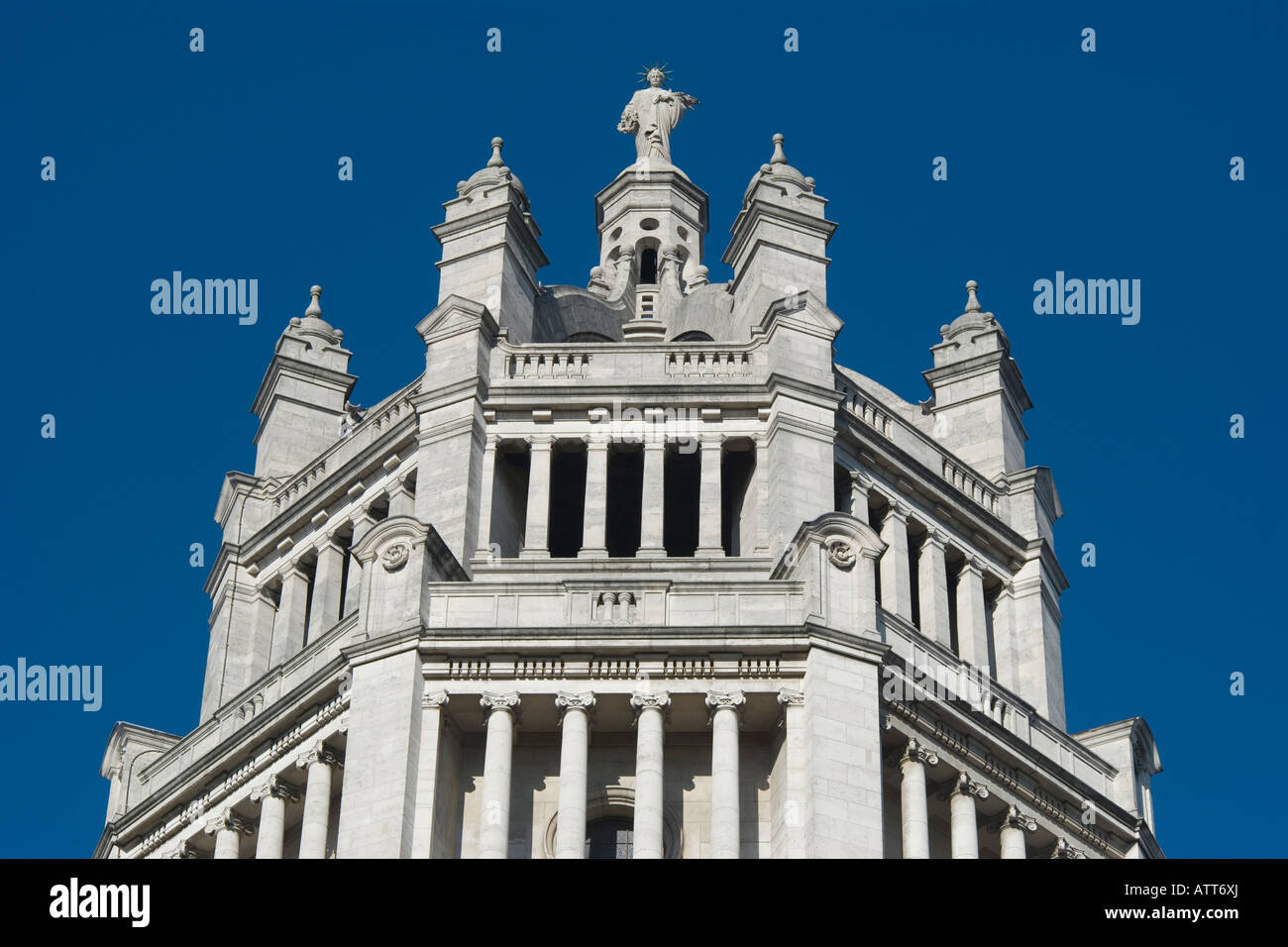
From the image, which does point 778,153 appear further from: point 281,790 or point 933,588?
point 281,790

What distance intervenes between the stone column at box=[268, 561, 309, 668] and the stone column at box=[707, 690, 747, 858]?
13174 mm

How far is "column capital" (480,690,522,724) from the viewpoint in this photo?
152ft

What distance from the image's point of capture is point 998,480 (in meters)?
58.9

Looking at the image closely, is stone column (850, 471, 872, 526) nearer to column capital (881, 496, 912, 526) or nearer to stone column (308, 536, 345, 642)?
column capital (881, 496, 912, 526)

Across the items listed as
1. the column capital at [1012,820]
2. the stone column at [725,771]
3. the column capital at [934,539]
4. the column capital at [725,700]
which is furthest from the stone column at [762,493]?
the column capital at [1012,820]

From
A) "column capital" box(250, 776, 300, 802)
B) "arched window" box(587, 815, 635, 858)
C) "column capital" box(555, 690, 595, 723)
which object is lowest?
"arched window" box(587, 815, 635, 858)

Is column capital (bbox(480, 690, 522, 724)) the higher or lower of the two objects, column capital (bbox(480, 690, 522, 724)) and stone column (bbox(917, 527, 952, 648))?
the lower

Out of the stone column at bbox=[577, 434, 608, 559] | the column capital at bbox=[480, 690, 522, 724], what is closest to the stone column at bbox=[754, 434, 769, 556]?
the stone column at bbox=[577, 434, 608, 559]

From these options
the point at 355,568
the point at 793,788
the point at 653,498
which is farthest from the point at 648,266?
the point at 793,788

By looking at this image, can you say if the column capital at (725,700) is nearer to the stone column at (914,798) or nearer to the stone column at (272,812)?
the stone column at (914,798)
